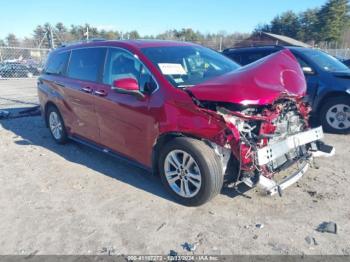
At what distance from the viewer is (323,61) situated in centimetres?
703

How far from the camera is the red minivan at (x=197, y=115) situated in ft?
11.0

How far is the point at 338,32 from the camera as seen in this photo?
2108 inches

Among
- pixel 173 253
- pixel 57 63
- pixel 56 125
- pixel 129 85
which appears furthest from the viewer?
pixel 56 125

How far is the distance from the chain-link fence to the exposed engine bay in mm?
19017

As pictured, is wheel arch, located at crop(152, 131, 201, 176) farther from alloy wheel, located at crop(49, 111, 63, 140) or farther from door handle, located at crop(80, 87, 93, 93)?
alloy wheel, located at crop(49, 111, 63, 140)

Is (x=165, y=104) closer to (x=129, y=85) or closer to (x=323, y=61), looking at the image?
(x=129, y=85)

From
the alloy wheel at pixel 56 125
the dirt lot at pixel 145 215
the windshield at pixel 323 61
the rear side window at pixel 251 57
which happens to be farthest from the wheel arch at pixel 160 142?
the rear side window at pixel 251 57

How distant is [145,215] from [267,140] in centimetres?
155

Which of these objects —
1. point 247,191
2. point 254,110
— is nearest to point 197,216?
point 247,191

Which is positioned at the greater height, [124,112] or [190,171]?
[124,112]

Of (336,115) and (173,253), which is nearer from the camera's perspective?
(173,253)

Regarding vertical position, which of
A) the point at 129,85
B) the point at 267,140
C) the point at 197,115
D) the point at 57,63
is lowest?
the point at 267,140

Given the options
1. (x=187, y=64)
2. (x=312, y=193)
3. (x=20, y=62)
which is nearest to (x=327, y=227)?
(x=312, y=193)

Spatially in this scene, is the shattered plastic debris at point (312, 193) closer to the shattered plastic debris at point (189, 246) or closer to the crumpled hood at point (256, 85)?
the crumpled hood at point (256, 85)
